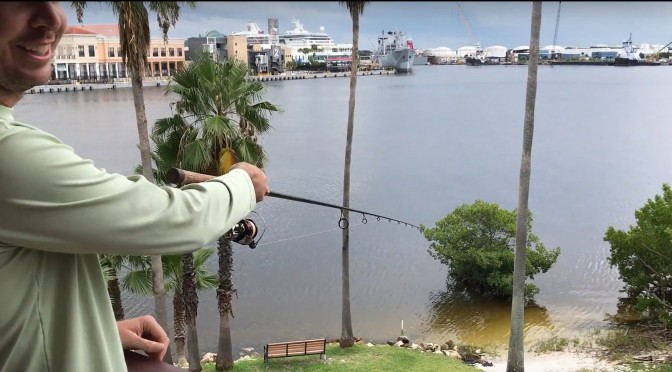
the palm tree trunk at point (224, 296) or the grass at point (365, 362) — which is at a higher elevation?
the palm tree trunk at point (224, 296)

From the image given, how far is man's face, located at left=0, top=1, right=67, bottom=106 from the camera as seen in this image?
2.92ft

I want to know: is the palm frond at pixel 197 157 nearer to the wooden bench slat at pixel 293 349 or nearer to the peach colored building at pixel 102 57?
the wooden bench slat at pixel 293 349

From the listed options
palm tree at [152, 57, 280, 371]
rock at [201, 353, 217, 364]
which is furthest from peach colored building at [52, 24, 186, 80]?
palm tree at [152, 57, 280, 371]

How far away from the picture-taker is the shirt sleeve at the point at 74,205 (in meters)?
0.87

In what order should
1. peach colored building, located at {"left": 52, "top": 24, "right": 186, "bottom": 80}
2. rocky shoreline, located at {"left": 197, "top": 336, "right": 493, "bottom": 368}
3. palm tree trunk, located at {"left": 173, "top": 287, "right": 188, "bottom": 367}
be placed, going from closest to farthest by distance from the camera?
1. palm tree trunk, located at {"left": 173, "top": 287, "right": 188, "bottom": 367}
2. rocky shoreline, located at {"left": 197, "top": 336, "right": 493, "bottom": 368}
3. peach colored building, located at {"left": 52, "top": 24, "right": 186, "bottom": 80}

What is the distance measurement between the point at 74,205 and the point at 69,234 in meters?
0.05

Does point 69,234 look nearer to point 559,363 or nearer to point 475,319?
point 559,363

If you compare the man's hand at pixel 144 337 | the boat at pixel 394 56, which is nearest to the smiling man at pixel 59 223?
the man's hand at pixel 144 337

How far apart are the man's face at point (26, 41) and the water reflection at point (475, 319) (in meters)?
18.3

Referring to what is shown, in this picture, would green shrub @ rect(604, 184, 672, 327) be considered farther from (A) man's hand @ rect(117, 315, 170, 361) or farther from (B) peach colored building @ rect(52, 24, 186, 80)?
(B) peach colored building @ rect(52, 24, 186, 80)

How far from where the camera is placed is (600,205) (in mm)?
31250

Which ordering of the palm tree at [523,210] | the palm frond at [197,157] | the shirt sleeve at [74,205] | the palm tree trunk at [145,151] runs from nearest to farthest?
the shirt sleeve at [74,205]
the palm tree trunk at [145,151]
the palm frond at [197,157]
the palm tree at [523,210]

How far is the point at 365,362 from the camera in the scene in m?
14.4

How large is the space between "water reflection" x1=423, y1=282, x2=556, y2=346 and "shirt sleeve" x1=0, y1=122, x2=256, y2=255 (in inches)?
717
